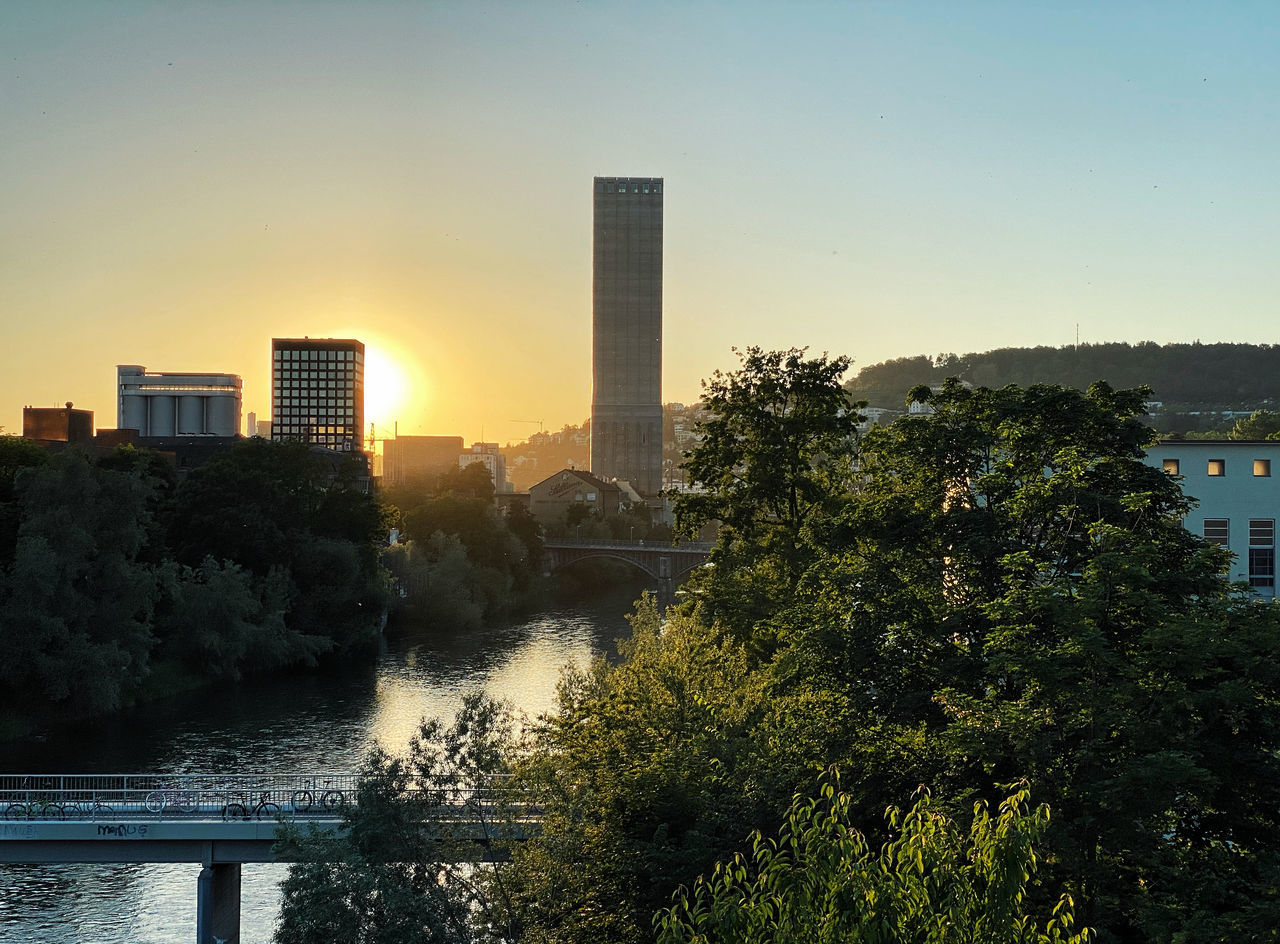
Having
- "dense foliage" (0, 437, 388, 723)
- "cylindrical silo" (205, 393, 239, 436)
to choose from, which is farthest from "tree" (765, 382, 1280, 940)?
"cylindrical silo" (205, 393, 239, 436)

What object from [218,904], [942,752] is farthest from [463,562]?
[942,752]

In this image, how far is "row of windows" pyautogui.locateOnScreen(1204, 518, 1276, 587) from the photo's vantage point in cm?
3806

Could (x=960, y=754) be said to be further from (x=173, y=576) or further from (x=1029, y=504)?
(x=173, y=576)

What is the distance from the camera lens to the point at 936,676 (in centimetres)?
1973

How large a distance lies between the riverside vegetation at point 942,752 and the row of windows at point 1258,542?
1739 cm

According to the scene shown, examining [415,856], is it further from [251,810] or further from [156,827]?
[156,827]

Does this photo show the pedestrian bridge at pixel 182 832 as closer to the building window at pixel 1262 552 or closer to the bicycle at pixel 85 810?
the bicycle at pixel 85 810

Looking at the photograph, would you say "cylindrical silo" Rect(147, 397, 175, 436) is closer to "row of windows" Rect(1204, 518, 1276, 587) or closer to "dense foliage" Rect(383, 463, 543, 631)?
"dense foliage" Rect(383, 463, 543, 631)

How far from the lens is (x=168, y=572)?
50.2 metres

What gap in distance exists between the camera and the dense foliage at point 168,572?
4375cm

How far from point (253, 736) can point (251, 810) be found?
1734 centimetres

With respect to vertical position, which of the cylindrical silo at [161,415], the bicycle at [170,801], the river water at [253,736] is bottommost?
the river water at [253,736]

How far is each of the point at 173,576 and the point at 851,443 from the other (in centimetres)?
2953

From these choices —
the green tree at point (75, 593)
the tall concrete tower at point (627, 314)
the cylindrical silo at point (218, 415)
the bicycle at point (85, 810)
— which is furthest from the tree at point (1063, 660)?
the cylindrical silo at point (218, 415)
